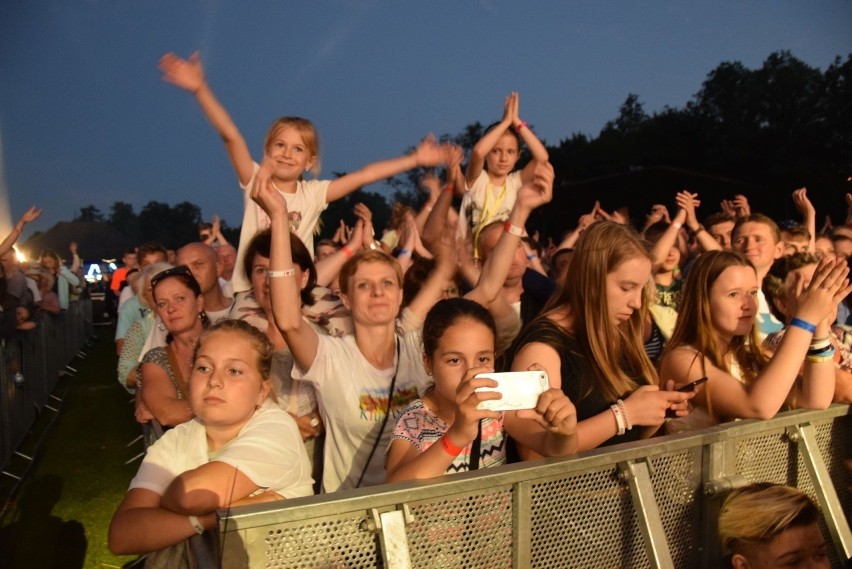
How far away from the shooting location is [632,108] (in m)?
74.2

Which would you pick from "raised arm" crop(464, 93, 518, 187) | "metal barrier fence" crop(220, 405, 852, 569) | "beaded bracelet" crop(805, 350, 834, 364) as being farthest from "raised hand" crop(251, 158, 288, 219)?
"raised arm" crop(464, 93, 518, 187)

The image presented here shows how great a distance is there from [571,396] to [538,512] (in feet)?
2.50

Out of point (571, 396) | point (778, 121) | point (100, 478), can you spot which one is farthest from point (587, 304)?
point (778, 121)

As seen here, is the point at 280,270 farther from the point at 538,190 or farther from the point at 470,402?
the point at 538,190

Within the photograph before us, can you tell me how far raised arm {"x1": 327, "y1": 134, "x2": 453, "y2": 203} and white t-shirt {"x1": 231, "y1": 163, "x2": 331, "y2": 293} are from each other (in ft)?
0.30

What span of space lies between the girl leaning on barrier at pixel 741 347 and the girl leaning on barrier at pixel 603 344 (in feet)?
0.77

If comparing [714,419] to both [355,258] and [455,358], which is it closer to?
[455,358]

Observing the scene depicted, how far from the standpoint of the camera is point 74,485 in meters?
7.28

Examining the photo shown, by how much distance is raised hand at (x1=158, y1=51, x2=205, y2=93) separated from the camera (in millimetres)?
4141

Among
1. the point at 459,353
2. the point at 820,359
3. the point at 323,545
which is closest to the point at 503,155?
the point at 820,359

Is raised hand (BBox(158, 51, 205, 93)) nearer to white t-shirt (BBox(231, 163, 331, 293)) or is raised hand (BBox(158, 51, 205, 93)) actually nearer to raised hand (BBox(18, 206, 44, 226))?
white t-shirt (BBox(231, 163, 331, 293))

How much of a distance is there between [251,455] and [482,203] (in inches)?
165

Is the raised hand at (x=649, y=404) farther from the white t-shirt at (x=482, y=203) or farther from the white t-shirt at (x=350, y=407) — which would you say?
the white t-shirt at (x=482, y=203)

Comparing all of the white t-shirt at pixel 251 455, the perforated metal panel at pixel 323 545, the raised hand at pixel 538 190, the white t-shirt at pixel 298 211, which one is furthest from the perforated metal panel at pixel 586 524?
the white t-shirt at pixel 298 211
